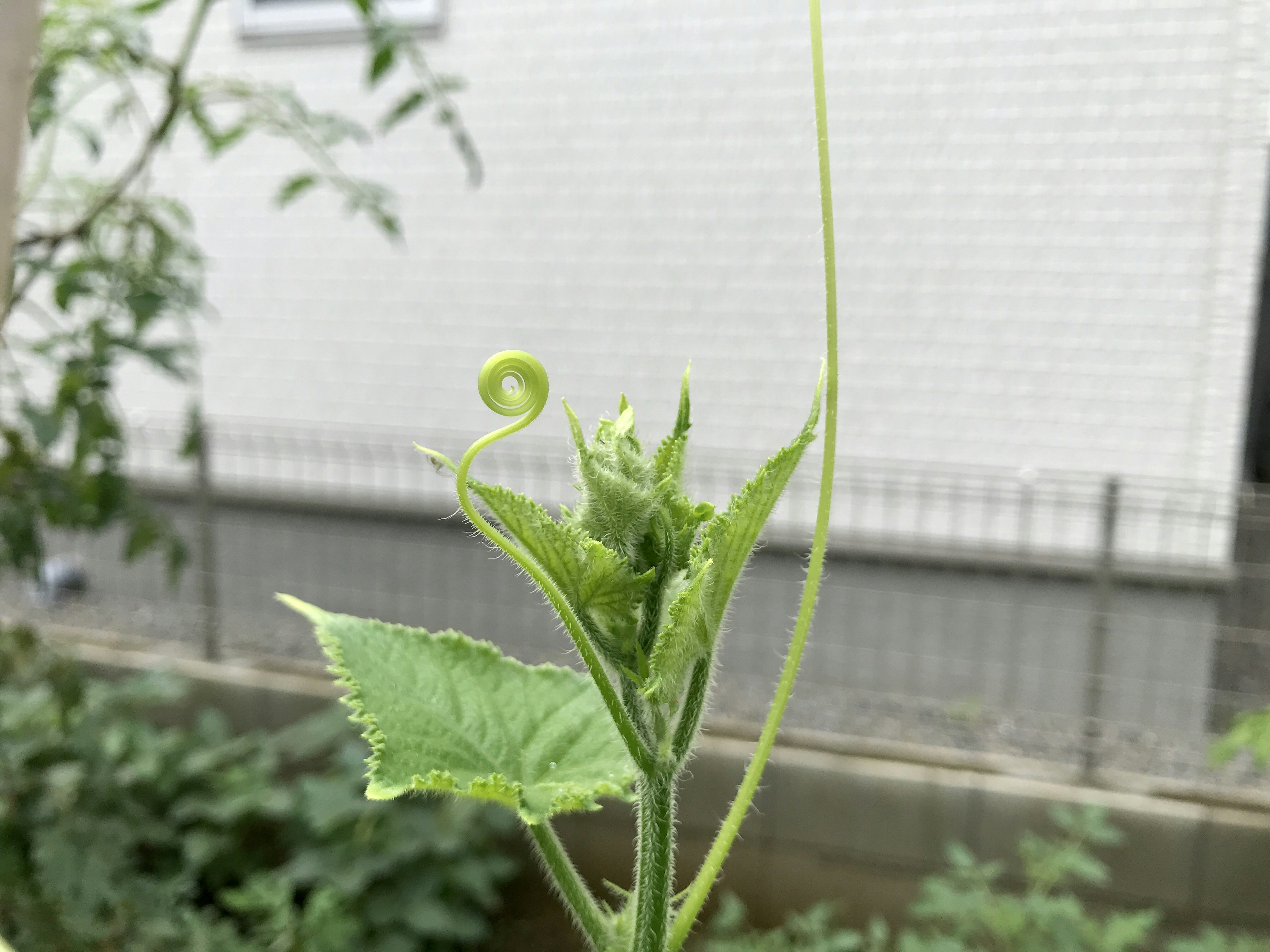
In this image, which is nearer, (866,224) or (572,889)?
(572,889)

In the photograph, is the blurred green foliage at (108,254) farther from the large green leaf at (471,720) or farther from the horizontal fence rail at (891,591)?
the large green leaf at (471,720)

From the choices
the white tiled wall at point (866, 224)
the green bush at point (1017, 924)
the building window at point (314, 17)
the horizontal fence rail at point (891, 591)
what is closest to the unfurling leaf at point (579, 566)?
the green bush at point (1017, 924)

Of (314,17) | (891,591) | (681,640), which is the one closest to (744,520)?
(681,640)

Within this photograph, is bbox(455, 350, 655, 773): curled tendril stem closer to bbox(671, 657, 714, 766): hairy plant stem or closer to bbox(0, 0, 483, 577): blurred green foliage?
bbox(671, 657, 714, 766): hairy plant stem

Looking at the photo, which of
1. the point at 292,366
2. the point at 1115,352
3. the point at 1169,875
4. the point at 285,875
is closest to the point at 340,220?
the point at 292,366

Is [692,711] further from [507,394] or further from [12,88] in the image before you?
[12,88]

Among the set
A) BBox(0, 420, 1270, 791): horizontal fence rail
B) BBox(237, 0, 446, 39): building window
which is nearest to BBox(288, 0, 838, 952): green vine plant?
BBox(0, 420, 1270, 791): horizontal fence rail
